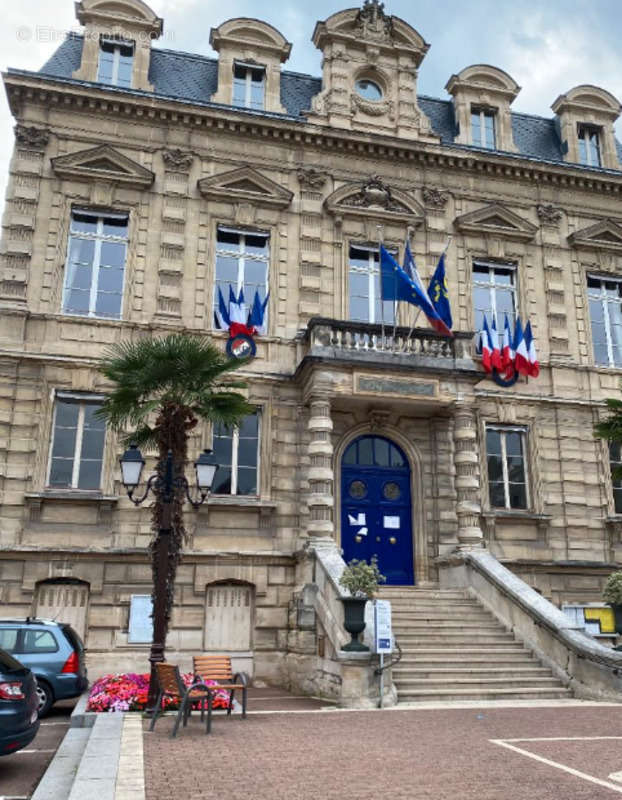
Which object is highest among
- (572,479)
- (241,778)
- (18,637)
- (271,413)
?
(271,413)

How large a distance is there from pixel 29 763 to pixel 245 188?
1468 centimetres

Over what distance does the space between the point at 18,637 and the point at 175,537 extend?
314cm

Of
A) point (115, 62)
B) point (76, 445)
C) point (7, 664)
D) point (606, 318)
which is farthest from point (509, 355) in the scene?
point (7, 664)

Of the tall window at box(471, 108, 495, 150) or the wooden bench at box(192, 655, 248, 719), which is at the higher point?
the tall window at box(471, 108, 495, 150)

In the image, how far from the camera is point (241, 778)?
683cm

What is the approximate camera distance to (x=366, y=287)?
19422 mm

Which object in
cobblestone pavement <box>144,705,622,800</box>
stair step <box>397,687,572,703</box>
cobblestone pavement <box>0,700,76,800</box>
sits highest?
stair step <box>397,687,572,703</box>

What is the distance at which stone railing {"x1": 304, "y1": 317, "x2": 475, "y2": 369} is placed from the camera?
55.7 ft

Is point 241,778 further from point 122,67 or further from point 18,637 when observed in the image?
point 122,67

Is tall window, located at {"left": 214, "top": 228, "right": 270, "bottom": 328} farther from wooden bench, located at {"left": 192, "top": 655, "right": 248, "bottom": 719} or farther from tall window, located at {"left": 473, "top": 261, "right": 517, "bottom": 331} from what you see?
wooden bench, located at {"left": 192, "top": 655, "right": 248, "bottom": 719}

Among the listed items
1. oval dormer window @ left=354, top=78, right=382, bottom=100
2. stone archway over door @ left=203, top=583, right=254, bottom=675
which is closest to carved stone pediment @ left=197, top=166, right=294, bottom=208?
oval dormer window @ left=354, top=78, right=382, bottom=100

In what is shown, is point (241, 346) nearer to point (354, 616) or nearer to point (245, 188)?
point (245, 188)

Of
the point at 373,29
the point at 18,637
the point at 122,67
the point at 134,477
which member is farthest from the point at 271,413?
the point at 373,29

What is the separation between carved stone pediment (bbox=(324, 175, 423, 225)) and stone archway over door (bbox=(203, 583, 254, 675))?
33.0 feet
